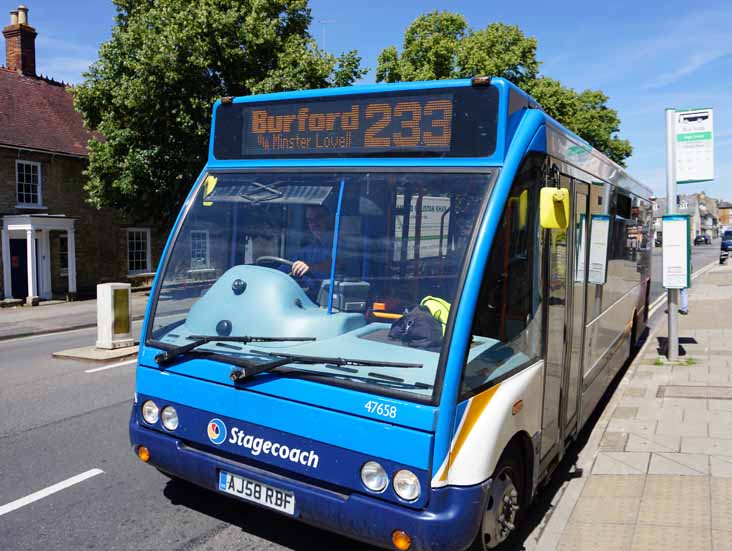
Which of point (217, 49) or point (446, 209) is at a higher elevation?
point (217, 49)

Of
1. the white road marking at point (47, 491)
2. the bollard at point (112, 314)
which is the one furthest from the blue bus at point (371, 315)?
the bollard at point (112, 314)

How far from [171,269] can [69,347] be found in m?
9.47

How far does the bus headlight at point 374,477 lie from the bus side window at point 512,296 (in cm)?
57

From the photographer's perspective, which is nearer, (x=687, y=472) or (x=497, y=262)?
(x=497, y=262)

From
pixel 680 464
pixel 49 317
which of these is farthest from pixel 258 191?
pixel 49 317

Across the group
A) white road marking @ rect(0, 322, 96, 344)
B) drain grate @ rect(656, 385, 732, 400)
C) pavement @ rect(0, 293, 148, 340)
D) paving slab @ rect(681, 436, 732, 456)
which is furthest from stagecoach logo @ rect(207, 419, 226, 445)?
white road marking @ rect(0, 322, 96, 344)

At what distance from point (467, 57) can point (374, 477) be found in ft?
95.2

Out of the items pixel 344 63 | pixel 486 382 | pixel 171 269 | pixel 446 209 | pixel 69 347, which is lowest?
pixel 69 347

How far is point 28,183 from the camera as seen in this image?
2309 cm

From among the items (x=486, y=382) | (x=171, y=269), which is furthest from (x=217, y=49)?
(x=486, y=382)

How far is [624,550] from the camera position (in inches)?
157

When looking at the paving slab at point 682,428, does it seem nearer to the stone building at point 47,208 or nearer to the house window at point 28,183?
the stone building at point 47,208

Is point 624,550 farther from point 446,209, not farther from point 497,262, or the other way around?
point 446,209

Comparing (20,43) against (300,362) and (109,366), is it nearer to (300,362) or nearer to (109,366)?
(109,366)
